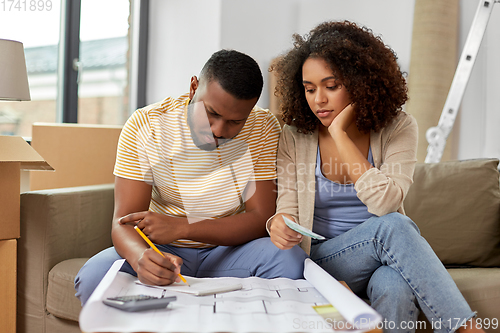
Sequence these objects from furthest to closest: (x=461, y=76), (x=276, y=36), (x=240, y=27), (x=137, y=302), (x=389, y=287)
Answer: (x=276, y=36), (x=240, y=27), (x=461, y=76), (x=389, y=287), (x=137, y=302)

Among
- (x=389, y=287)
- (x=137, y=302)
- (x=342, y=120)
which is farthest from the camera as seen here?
(x=342, y=120)

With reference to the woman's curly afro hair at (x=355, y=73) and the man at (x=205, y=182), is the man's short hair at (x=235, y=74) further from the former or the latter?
the woman's curly afro hair at (x=355, y=73)

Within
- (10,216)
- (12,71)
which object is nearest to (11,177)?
(10,216)

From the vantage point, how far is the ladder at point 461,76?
1.96 meters

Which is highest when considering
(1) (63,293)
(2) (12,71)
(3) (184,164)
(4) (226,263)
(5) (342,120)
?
(2) (12,71)

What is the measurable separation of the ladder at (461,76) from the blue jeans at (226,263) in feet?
4.01

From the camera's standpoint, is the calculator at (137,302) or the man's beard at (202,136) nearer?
the calculator at (137,302)

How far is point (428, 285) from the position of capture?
0.94 metres

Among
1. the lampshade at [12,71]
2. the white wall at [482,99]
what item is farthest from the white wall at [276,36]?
the lampshade at [12,71]

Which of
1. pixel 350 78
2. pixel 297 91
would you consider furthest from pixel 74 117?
pixel 350 78

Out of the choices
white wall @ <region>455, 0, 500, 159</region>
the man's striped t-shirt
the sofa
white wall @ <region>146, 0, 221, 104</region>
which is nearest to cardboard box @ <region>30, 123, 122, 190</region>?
the sofa

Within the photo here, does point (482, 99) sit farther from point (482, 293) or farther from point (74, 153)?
point (74, 153)

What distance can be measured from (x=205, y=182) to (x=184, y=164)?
74mm

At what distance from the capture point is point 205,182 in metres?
1.22
